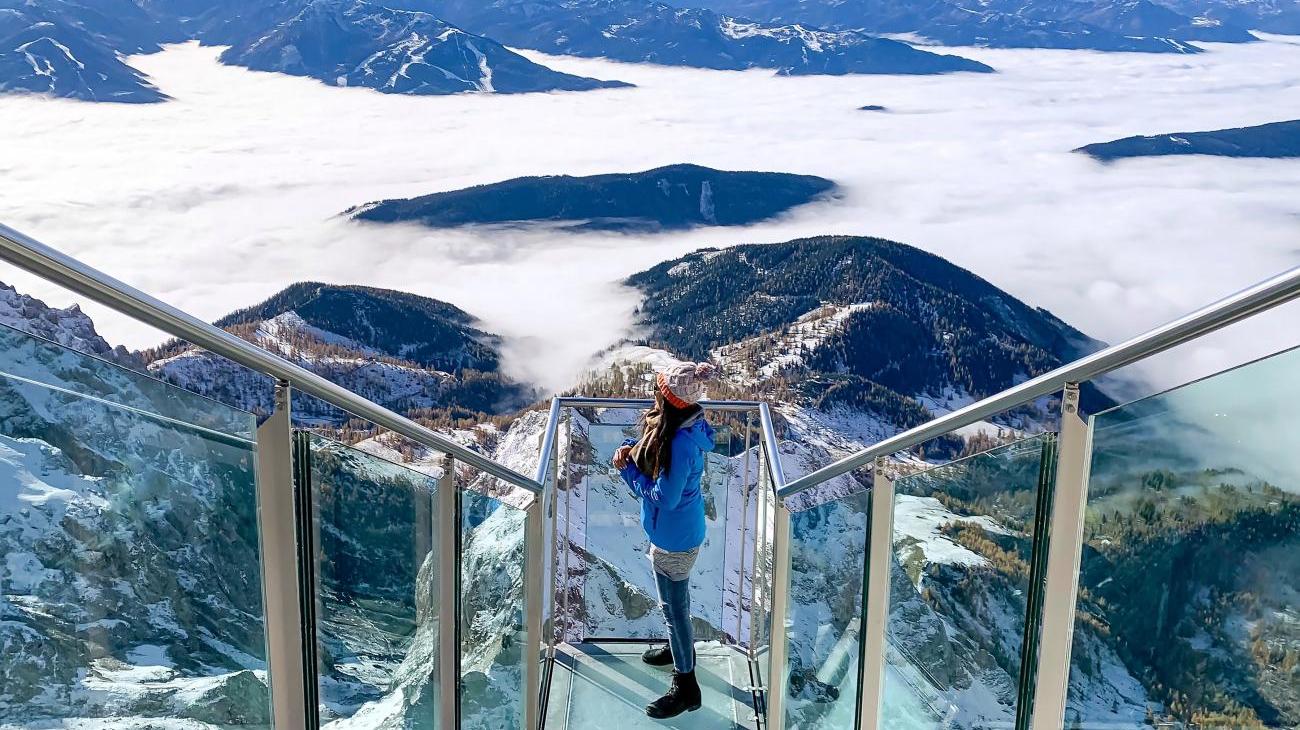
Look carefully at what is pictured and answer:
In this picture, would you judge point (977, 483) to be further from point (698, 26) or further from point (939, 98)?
point (698, 26)

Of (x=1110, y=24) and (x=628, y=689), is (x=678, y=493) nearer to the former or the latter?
(x=628, y=689)

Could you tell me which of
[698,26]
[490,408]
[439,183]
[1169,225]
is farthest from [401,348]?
[698,26]

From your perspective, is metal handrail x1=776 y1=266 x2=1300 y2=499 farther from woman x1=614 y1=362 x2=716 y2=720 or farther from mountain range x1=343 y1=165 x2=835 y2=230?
mountain range x1=343 y1=165 x2=835 y2=230

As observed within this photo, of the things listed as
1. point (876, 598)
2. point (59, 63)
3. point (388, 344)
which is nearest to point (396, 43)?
point (59, 63)

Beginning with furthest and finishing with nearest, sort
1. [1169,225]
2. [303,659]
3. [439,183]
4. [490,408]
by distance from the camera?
[439,183]
[1169,225]
[490,408]
[303,659]

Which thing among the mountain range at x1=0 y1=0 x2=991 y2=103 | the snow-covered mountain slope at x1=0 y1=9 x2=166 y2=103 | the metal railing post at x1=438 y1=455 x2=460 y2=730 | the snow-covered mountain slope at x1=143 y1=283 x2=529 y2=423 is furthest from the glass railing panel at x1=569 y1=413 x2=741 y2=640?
the mountain range at x1=0 y1=0 x2=991 y2=103
